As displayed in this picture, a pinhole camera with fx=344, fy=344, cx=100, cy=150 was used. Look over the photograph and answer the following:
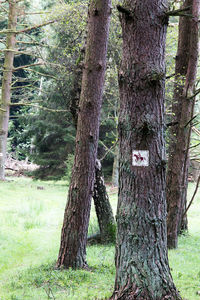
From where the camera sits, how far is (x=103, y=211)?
752cm

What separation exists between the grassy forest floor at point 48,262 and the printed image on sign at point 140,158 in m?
1.65

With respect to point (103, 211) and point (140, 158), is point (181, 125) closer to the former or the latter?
point (103, 211)

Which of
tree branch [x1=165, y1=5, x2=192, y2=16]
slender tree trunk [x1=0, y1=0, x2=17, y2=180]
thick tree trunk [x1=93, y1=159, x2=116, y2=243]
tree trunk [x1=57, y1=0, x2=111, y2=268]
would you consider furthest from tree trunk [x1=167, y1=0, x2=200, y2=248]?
slender tree trunk [x1=0, y1=0, x2=17, y2=180]

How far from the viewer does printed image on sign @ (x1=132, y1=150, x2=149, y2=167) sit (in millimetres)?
3477

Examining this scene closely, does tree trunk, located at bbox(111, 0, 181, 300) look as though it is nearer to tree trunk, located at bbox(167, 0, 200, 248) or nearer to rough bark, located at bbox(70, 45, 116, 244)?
tree trunk, located at bbox(167, 0, 200, 248)

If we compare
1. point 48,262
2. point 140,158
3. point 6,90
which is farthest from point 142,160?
point 6,90

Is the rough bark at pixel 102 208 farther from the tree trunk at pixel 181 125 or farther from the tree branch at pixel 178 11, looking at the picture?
the tree branch at pixel 178 11

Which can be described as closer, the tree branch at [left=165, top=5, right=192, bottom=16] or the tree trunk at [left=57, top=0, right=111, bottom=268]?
the tree branch at [left=165, top=5, right=192, bottom=16]

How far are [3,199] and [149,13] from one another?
11625 millimetres

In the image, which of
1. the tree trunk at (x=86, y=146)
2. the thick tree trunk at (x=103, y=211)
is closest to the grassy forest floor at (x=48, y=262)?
the thick tree trunk at (x=103, y=211)

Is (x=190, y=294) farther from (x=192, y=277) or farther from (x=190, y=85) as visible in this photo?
(x=190, y=85)

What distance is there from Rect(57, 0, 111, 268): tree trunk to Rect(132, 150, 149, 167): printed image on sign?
229 cm

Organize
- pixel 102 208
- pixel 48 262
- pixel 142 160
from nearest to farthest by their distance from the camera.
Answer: pixel 142 160, pixel 48 262, pixel 102 208

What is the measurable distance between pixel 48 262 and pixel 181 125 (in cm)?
355
